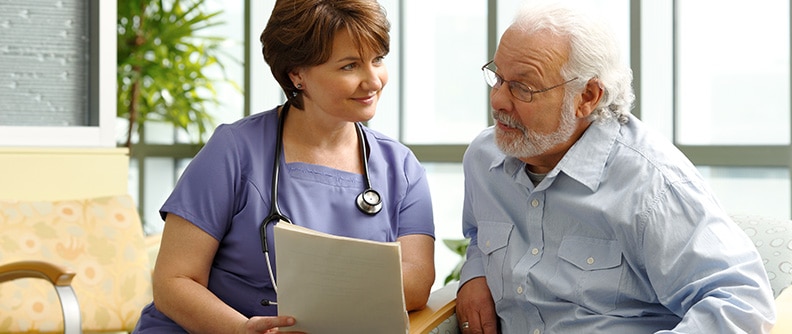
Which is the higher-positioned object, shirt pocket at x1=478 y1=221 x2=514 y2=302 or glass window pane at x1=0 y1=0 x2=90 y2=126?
glass window pane at x1=0 y1=0 x2=90 y2=126

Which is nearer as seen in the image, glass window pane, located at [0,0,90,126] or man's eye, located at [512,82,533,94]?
man's eye, located at [512,82,533,94]

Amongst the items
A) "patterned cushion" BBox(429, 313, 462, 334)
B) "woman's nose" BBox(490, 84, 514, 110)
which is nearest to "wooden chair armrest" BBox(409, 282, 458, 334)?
"patterned cushion" BBox(429, 313, 462, 334)

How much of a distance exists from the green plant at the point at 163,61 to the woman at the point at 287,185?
11.2 feet

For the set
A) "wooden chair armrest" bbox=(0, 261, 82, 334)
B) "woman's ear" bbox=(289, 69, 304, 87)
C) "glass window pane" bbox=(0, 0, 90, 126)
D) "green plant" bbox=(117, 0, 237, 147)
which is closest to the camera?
"woman's ear" bbox=(289, 69, 304, 87)

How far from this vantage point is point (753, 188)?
4078 millimetres

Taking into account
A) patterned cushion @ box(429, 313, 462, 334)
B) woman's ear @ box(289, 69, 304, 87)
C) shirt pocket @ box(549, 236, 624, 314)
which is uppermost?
woman's ear @ box(289, 69, 304, 87)

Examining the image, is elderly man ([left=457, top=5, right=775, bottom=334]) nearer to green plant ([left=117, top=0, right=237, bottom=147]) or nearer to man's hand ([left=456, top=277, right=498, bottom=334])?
man's hand ([left=456, top=277, right=498, bottom=334])

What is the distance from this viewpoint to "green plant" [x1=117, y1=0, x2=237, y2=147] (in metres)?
5.40

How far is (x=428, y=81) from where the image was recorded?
5.17m

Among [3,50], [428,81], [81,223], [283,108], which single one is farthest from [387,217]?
[428,81]

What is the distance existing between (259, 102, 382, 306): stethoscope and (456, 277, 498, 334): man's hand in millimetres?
277

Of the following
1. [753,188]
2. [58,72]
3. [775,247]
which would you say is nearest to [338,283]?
[775,247]

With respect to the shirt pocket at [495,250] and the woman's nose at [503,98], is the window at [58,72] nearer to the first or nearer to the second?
the shirt pocket at [495,250]

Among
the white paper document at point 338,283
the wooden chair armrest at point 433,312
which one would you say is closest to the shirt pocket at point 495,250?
the wooden chair armrest at point 433,312
